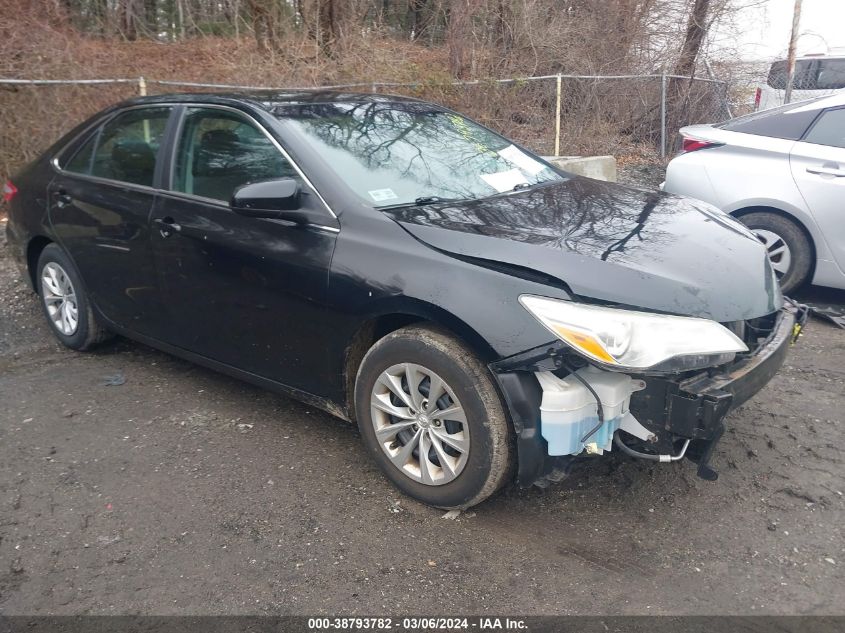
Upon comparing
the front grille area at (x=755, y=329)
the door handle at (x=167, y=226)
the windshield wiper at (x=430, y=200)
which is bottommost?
the front grille area at (x=755, y=329)

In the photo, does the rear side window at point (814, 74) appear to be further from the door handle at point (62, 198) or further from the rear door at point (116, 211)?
the door handle at point (62, 198)

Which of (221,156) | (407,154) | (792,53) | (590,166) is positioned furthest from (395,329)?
(792,53)

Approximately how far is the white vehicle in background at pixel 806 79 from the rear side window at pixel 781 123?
743cm

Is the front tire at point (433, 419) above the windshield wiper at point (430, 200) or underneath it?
underneath

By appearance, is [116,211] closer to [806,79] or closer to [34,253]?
[34,253]

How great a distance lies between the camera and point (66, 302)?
495 centimetres

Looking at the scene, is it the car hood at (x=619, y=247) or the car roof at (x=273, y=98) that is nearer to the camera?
the car hood at (x=619, y=247)

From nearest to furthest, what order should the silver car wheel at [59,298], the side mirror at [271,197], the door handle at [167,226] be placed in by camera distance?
the side mirror at [271,197]
the door handle at [167,226]
the silver car wheel at [59,298]

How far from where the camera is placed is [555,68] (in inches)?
495

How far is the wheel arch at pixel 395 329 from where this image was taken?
2863 millimetres

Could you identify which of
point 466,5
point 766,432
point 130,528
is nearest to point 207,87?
point 466,5

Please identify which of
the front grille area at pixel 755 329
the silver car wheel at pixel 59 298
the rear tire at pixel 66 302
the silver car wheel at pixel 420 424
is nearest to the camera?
the silver car wheel at pixel 420 424

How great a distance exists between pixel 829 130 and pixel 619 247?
12.3 ft

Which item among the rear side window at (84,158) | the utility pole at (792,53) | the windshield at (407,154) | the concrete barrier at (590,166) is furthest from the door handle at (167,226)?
the utility pole at (792,53)
